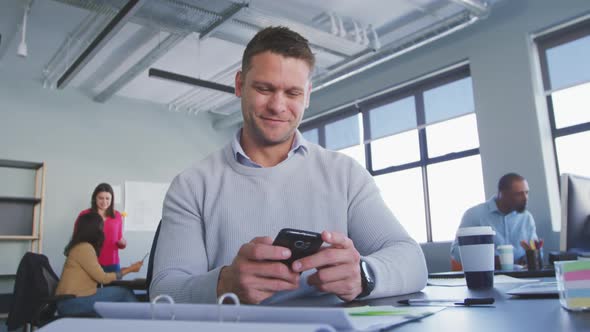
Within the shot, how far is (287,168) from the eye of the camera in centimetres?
132

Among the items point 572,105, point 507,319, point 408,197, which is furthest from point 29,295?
point 572,105

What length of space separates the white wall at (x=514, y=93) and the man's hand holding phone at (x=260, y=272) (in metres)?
4.02

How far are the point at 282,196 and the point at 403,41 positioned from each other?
4149mm

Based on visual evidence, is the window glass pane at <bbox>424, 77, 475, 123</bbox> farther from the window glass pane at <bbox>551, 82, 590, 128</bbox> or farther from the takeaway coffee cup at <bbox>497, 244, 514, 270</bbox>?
the takeaway coffee cup at <bbox>497, 244, 514, 270</bbox>

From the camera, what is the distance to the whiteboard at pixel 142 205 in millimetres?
6414

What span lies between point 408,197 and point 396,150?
0.59 meters

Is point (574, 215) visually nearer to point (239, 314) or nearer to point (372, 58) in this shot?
point (239, 314)

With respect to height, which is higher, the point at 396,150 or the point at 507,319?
the point at 396,150

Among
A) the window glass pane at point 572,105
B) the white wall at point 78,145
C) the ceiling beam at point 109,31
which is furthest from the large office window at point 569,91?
the white wall at point 78,145

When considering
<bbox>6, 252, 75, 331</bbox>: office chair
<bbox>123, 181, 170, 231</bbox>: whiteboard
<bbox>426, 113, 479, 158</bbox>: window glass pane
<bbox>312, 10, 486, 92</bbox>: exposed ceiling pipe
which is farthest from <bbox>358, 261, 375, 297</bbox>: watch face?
<bbox>123, 181, 170, 231</bbox>: whiteboard

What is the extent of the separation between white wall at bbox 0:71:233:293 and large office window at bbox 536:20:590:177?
15.7ft

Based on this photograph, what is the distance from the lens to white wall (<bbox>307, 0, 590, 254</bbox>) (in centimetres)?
431

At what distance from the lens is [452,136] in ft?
17.2

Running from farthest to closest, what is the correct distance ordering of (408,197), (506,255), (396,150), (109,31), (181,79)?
1. (396,150)
2. (408,197)
3. (181,79)
4. (109,31)
5. (506,255)
